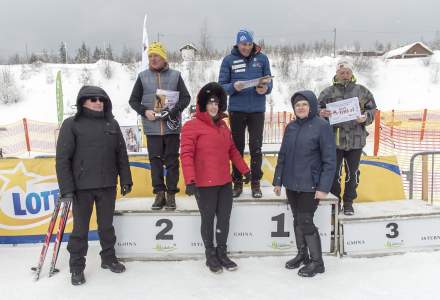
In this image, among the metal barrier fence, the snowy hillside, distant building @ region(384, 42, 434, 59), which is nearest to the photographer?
the metal barrier fence

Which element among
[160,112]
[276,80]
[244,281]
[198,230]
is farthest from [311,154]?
[276,80]

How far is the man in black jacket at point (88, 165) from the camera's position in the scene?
357cm

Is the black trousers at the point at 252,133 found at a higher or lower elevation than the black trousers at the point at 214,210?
higher

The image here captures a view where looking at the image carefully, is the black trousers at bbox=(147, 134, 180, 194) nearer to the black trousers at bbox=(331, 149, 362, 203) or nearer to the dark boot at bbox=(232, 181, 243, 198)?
the dark boot at bbox=(232, 181, 243, 198)

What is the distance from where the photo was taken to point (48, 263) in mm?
4191

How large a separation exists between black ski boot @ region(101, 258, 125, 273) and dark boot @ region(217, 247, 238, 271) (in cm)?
102

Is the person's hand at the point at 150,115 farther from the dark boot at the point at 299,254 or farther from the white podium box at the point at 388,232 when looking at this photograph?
the white podium box at the point at 388,232

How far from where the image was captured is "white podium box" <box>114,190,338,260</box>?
4.25m

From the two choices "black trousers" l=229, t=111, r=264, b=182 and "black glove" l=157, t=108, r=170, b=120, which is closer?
"black glove" l=157, t=108, r=170, b=120

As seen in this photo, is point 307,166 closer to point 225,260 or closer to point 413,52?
point 225,260

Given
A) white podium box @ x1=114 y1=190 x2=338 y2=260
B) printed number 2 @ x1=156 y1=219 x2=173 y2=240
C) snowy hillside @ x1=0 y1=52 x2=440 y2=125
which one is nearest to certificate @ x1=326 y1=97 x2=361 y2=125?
white podium box @ x1=114 y1=190 x2=338 y2=260

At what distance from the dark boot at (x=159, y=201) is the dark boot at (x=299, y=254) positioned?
5.01ft

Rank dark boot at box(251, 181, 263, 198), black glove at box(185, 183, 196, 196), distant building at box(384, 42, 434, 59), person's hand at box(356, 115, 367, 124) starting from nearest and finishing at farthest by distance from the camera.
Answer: black glove at box(185, 183, 196, 196) < person's hand at box(356, 115, 367, 124) < dark boot at box(251, 181, 263, 198) < distant building at box(384, 42, 434, 59)

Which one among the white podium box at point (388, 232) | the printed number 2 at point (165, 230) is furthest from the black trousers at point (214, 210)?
the white podium box at point (388, 232)
